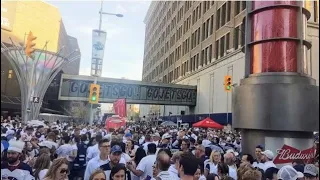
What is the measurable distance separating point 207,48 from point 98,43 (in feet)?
75.6

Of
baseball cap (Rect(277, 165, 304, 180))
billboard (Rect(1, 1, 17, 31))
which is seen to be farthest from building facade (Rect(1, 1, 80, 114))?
baseball cap (Rect(277, 165, 304, 180))

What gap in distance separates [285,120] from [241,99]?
5.99 ft

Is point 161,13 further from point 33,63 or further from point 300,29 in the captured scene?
point 300,29

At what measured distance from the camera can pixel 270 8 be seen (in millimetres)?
12039

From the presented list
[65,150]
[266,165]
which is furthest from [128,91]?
[266,165]

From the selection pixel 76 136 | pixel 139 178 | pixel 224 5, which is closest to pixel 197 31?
pixel 224 5

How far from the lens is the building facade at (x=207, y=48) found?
29.3 meters

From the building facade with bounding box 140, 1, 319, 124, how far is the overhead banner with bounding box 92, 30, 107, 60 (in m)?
10.3

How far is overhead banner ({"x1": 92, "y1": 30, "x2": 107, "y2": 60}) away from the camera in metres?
18.0

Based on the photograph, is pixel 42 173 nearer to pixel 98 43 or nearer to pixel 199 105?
pixel 98 43

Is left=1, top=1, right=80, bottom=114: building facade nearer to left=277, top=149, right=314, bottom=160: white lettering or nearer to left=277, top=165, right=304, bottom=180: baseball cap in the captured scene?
left=277, top=149, right=314, bottom=160: white lettering

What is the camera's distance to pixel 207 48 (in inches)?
1539

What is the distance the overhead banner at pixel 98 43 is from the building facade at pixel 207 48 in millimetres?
10317

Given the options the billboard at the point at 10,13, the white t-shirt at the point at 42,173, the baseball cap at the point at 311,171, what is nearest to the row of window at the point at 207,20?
the baseball cap at the point at 311,171
